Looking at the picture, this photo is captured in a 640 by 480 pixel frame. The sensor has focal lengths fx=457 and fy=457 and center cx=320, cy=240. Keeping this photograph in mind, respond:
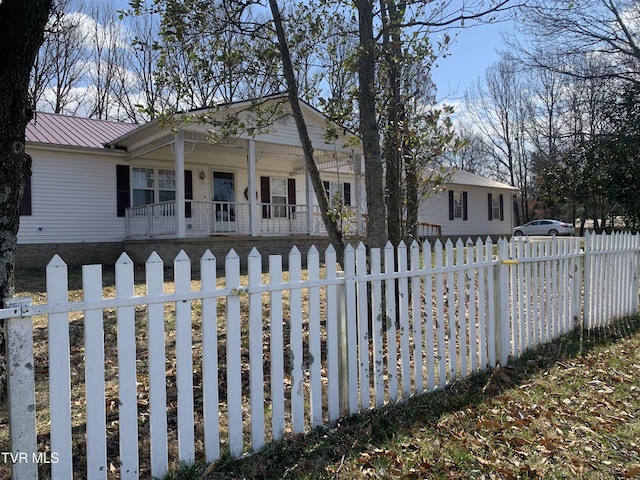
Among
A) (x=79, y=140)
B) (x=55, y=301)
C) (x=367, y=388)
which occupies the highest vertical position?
(x=79, y=140)

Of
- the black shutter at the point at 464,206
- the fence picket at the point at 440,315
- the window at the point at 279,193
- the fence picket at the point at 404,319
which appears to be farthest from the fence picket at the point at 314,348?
the black shutter at the point at 464,206

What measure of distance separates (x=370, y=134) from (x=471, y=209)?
2237cm

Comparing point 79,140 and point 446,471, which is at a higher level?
point 79,140

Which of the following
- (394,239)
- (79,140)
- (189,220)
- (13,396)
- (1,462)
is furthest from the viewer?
(189,220)

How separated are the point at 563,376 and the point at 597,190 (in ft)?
24.9

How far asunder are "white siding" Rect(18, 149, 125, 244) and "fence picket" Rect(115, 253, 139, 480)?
11935 mm

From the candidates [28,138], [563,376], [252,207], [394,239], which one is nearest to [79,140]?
[28,138]

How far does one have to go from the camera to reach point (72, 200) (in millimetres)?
12992

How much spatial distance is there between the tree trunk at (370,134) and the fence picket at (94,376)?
3.26 meters

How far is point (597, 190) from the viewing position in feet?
34.0

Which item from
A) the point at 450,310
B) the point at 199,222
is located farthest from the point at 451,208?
the point at 450,310

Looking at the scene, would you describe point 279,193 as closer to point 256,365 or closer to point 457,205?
point 457,205

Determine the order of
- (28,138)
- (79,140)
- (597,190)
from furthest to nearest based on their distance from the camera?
(79,140), (28,138), (597,190)

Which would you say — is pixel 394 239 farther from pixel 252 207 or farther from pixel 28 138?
pixel 28 138
